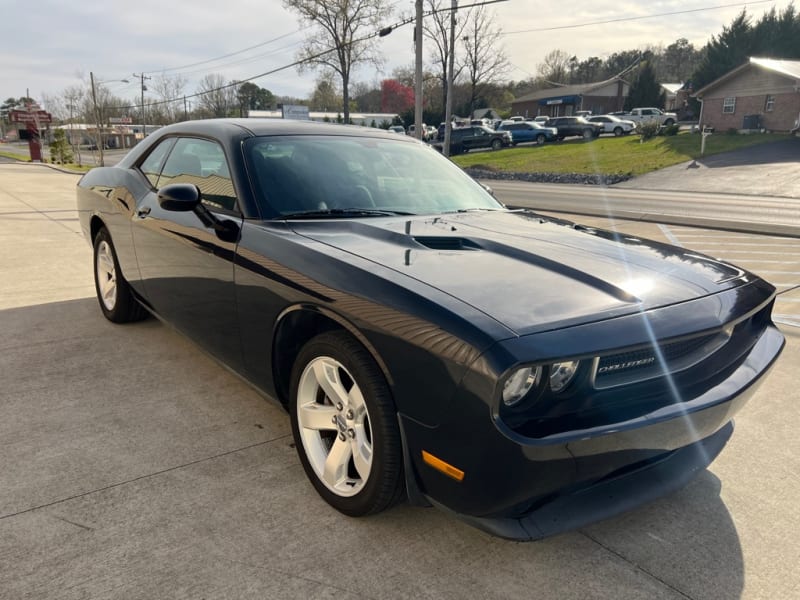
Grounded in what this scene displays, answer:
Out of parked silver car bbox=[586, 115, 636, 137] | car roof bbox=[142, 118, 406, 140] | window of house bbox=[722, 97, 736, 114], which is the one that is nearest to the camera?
car roof bbox=[142, 118, 406, 140]

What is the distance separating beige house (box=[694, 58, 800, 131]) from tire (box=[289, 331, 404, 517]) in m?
41.3

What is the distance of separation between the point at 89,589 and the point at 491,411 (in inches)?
57.0

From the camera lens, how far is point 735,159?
27969mm

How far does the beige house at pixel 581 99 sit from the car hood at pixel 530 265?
75.1m

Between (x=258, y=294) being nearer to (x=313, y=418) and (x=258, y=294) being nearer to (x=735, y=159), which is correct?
(x=313, y=418)

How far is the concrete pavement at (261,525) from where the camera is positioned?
1998 mm

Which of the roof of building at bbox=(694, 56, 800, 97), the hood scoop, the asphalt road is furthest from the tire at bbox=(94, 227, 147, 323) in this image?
the roof of building at bbox=(694, 56, 800, 97)

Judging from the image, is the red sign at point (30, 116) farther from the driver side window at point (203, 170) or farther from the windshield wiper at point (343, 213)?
the windshield wiper at point (343, 213)

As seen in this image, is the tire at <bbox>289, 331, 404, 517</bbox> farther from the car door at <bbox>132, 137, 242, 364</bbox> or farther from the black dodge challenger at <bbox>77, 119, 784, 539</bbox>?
the car door at <bbox>132, 137, 242, 364</bbox>

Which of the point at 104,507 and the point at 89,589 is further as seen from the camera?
the point at 104,507

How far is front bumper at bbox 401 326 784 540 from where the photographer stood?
5.64 feet

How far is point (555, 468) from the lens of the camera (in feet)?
5.71

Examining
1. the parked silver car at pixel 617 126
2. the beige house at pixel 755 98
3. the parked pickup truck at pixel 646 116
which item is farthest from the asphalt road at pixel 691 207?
the parked pickup truck at pixel 646 116

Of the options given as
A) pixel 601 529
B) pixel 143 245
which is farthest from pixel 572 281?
pixel 143 245
